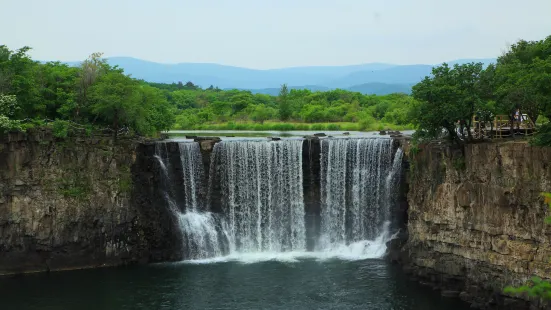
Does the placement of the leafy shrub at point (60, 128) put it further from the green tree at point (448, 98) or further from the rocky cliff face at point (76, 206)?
the green tree at point (448, 98)

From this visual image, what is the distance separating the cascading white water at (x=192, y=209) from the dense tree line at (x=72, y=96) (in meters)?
3.37

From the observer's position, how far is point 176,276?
115 ft

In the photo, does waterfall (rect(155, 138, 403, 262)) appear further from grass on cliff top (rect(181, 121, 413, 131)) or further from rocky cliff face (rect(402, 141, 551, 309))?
grass on cliff top (rect(181, 121, 413, 131))

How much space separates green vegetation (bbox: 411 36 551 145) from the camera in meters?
30.0

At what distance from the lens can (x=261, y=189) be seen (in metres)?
40.4

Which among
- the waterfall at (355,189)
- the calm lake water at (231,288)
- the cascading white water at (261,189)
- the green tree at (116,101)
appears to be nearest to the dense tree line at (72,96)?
the green tree at (116,101)

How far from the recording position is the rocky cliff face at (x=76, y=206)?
36375 mm

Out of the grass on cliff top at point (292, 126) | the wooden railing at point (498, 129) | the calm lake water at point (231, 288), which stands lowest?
the calm lake water at point (231, 288)

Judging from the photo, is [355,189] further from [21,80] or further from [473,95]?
[21,80]

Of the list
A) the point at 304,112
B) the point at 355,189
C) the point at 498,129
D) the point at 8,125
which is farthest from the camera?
the point at 304,112

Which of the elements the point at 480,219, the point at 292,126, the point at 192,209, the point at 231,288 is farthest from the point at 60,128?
the point at 292,126

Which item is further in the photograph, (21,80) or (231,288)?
(21,80)

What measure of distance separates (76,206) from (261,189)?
1070 centimetres

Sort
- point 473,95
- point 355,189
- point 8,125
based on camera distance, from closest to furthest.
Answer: point 473,95 < point 8,125 < point 355,189
